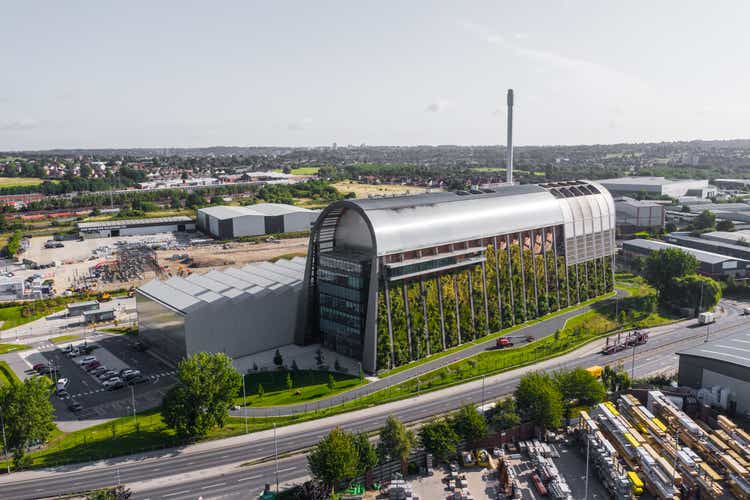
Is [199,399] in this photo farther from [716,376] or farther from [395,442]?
[716,376]

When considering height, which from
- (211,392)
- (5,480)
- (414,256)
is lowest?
(5,480)

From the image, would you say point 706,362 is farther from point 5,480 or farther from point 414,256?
point 5,480

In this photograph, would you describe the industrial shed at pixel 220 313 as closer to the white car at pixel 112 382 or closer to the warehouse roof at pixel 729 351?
the white car at pixel 112 382

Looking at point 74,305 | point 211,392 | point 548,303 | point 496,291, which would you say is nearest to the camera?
point 211,392

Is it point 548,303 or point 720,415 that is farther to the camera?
point 548,303

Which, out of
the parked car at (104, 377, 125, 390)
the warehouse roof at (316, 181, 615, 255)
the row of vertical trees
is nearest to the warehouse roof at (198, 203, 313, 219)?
the warehouse roof at (316, 181, 615, 255)

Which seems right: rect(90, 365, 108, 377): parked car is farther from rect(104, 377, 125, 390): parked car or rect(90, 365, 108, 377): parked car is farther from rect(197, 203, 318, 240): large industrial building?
rect(197, 203, 318, 240): large industrial building

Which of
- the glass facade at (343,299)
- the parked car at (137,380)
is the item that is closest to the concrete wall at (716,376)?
the glass facade at (343,299)

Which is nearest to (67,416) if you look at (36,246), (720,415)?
(720,415)
